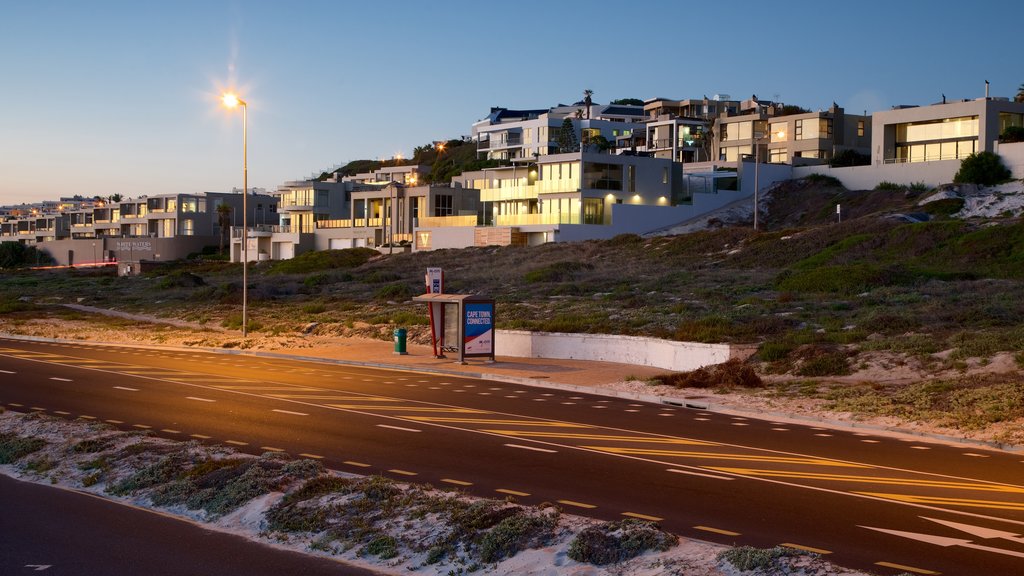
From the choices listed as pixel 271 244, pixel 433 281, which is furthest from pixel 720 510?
pixel 271 244

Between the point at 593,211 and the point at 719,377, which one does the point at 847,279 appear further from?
the point at 593,211

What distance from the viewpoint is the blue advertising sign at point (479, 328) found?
3350 cm

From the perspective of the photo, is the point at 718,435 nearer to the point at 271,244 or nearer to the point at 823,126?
the point at 823,126

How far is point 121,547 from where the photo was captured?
10914mm

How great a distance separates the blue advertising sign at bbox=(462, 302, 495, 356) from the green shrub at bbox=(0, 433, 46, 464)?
59.0 ft

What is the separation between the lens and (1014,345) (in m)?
25.3

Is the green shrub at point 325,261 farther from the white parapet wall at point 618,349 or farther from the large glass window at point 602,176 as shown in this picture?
the white parapet wall at point 618,349

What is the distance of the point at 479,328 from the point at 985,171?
5472 cm

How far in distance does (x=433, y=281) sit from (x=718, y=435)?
63.3 ft

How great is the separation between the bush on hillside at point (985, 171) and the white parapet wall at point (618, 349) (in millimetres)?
51046

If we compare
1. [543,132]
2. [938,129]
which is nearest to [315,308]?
[938,129]

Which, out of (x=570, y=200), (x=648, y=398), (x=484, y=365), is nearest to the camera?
(x=648, y=398)

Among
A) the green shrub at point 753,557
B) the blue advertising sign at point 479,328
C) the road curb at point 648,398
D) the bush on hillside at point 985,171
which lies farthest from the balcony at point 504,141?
the green shrub at point 753,557

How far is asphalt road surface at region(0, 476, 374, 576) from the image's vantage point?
33.1ft
